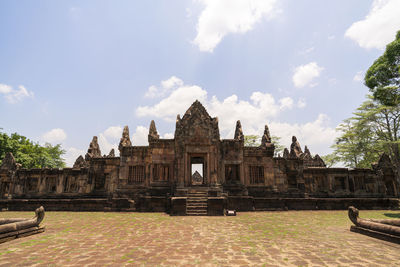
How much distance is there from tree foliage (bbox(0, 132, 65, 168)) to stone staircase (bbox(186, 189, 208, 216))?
29507 mm

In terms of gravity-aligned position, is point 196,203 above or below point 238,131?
below

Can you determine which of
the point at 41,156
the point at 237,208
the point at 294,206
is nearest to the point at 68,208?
the point at 237,208

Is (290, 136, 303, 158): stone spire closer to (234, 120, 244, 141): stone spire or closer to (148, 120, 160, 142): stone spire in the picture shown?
(234, 120, 244, 141): stone spire

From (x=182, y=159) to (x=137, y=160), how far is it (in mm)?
4992

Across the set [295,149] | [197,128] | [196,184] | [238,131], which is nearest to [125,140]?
[197,128]

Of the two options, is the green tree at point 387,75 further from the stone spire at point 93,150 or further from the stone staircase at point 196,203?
the stone spire at point 93,150

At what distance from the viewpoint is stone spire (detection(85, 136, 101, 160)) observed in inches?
886

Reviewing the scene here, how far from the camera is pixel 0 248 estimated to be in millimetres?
5633

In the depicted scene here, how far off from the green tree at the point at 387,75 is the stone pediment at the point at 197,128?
1175cm

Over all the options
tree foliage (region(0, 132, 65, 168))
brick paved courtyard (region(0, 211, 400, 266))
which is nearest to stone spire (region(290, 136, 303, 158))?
brick paved courtyard (region(0, 211, 400, 266))

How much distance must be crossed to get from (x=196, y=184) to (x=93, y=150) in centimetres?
1298

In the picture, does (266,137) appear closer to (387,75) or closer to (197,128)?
(197,128)

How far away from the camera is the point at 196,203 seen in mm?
14117

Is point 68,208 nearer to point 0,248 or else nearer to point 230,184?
point 0,248
